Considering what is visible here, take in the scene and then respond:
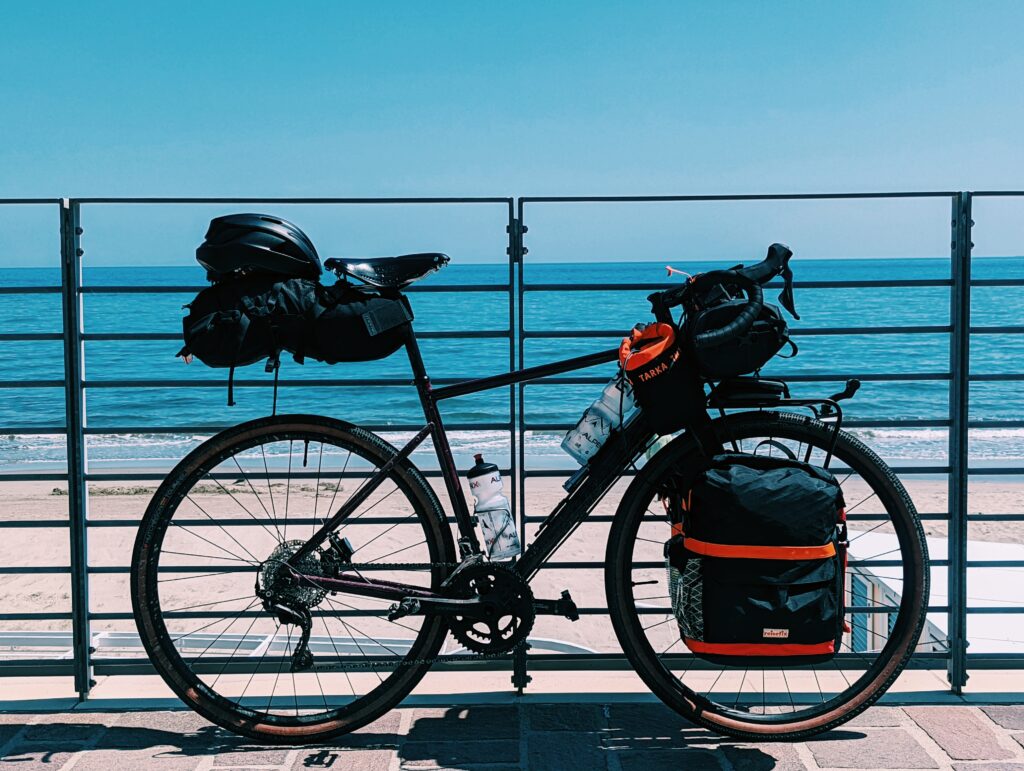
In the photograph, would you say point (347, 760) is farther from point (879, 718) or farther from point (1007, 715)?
point (1007, 715)

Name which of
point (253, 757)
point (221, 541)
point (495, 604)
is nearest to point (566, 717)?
point (495, 604)

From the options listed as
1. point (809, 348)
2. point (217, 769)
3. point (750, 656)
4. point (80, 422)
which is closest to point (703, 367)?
point (750, 656)

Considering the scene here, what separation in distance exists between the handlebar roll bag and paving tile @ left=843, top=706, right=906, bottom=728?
4.19ft

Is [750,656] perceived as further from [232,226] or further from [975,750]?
[232,226]

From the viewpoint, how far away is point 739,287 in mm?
3244

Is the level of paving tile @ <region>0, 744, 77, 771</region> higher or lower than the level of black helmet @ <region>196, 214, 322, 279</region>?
lower

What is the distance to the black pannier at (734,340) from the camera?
124 inches

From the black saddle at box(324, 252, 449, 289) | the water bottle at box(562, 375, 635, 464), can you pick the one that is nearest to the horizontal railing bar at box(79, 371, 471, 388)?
the black saddle at box(324, 252, 449, 289)

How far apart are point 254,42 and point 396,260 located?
215 feet

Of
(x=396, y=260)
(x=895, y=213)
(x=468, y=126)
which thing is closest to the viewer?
(x=396, y=260)

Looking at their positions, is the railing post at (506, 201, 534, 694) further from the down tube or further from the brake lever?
the brake lever

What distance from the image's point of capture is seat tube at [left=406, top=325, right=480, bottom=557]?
11.3 ft

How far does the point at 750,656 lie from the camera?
10.5 ft

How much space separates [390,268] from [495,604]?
3.81ft
